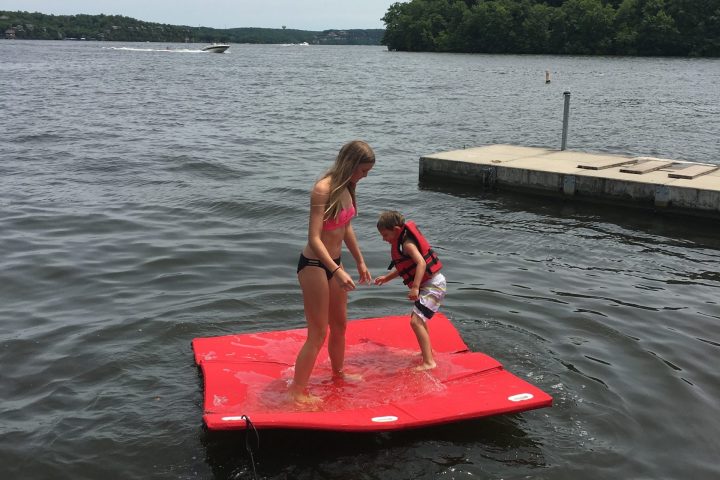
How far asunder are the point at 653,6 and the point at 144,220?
301 ft

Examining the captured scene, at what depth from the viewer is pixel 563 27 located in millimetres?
98562

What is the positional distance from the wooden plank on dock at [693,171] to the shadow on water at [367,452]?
8924mm

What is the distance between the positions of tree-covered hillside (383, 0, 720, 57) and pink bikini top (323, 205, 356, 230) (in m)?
88.8

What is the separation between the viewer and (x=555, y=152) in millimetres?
16391

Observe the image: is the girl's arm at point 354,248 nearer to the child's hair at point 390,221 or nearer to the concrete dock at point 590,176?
the child's hair at point 390,221

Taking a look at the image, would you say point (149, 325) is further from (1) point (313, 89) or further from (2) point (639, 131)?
(1) point (313, 89)

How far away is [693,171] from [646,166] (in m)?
0.90

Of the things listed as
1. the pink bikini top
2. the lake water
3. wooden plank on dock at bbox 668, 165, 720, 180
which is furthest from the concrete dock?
the pink bikini top

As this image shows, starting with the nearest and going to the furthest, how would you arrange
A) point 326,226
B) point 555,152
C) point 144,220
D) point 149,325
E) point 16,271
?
point 326,226
point 149,325
point 16,271
point 144,220
point 555,152

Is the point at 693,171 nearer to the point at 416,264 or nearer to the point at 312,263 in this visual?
the point at 416,264

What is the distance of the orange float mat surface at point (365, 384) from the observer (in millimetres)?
4988

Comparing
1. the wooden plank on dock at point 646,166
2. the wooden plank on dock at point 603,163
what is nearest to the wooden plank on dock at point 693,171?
the wooden plank on dock at point 646,166

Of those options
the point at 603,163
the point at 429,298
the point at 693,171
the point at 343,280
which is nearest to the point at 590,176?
the point at 603,163

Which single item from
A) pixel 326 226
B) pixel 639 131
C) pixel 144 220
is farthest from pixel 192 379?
pixel 639 131
